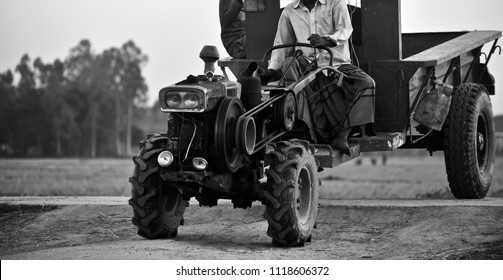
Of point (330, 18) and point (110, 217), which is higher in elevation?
point (330, 18)

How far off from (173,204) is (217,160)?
1054mm

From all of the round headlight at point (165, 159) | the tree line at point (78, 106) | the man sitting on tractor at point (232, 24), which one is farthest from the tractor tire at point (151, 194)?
the tree line at point (78, 106)

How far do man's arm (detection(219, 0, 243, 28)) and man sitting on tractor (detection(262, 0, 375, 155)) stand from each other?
1.79 meters

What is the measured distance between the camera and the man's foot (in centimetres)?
1005

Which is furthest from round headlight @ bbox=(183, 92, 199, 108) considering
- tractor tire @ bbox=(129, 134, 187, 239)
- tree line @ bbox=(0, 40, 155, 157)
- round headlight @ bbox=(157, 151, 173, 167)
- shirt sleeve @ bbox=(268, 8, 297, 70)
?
tree line @ bbox=(0, 40, 155, 157)

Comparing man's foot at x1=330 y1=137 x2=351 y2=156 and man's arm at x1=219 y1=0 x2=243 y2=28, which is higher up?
man's arm at x1=219 y1=0 x2=243 y2=28

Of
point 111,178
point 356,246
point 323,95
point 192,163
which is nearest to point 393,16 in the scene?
point 323,95

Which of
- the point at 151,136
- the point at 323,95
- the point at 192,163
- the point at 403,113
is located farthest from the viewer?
the point at 403,113

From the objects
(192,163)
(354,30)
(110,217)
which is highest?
(354,30)

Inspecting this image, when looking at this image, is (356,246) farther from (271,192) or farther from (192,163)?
(192,163)

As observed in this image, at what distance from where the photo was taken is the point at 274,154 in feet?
28.3

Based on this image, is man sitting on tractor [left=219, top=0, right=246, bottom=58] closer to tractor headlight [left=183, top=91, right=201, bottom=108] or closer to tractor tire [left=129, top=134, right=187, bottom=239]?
tractor tire [left=129, top=134, right=187, bottom=239]

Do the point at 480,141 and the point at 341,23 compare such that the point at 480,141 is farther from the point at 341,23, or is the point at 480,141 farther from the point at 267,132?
the point at 267,132

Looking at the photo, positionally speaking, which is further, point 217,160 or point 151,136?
point 151,136
